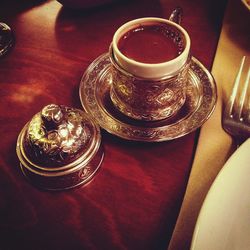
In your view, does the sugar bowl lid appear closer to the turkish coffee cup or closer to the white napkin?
the turkish coffee cup

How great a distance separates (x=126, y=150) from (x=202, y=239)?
0.23 metres

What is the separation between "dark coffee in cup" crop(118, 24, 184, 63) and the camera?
56 centimetres

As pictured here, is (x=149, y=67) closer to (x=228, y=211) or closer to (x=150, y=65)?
(x=150, y=65)

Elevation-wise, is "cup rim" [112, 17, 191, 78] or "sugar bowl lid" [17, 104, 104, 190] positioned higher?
"cup rim" [112, 17, 191, 78]

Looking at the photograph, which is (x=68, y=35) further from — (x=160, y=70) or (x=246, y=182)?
(x=246, y=182)

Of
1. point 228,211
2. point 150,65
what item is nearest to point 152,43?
point 150,65

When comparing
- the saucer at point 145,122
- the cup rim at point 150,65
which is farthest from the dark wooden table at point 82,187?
the cup rim at point 150,65

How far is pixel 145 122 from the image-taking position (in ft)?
1.98

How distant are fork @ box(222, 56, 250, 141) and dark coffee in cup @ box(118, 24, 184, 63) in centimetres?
15

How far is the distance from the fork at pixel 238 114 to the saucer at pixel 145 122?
3 centimetres

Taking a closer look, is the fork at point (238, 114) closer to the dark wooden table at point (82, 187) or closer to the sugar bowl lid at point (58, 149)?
the dark wooden table at point (82, 187)

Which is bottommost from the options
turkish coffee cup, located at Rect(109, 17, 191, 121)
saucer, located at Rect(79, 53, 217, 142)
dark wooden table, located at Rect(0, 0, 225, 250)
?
dark wooden table, located at Rect(0, 0, 225, 250)

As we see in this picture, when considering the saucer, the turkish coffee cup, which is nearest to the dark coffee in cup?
the turkish coffee cup

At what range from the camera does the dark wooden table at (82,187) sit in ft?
1.63
